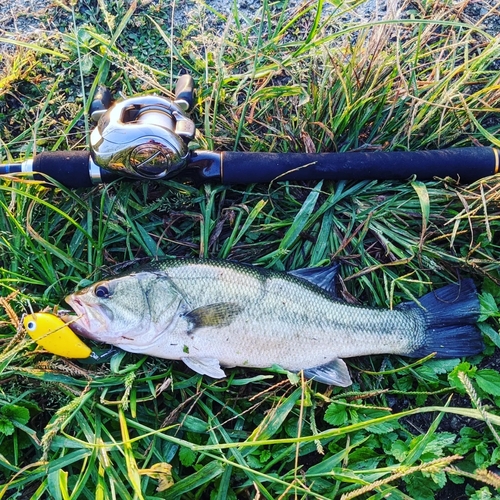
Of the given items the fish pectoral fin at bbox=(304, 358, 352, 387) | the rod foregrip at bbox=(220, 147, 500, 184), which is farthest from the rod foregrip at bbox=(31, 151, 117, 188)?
the fish pectoral fin at bbox=(304, 358, 352, 387)

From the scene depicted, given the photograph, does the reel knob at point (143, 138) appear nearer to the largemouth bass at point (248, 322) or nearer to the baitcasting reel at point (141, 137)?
the baitcasting reel at point (141, 137)

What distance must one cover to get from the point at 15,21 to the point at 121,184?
5.61 feet

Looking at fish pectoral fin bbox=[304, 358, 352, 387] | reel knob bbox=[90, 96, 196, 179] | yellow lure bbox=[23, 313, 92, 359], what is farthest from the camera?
fish pectoral fin bbox=[304, 358, 352, 387]

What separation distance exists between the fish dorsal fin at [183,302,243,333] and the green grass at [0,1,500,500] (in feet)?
1.39

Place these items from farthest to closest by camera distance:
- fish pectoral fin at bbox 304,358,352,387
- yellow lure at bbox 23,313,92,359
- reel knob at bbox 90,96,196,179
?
fish pectoral fin at bbox 304,358,352,387, yellow lure at bbox 23,313,92,359, reel knob at bbox 90,96,196,179

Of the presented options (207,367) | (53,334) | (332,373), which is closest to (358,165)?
(332,373)

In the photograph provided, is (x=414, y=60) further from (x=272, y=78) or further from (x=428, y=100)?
(x=272, y=78)

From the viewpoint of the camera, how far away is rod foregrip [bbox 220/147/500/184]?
10.3 ft

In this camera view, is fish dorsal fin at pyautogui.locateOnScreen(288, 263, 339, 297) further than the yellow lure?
Yes

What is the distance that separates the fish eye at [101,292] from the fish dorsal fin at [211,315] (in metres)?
0.49

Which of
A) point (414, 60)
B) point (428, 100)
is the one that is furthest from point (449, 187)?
point (414, 60)

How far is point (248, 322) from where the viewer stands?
2957 mm

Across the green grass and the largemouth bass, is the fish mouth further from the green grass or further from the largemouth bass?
the green grass

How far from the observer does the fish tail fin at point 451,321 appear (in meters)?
3.13
